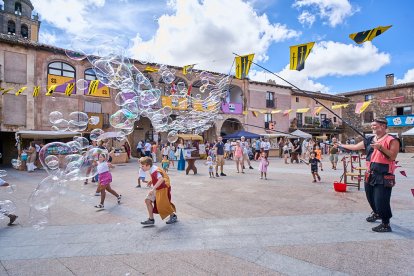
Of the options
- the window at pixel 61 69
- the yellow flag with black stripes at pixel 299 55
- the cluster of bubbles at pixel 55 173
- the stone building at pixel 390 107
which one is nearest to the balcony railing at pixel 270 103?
the stone building at pixel 390 107

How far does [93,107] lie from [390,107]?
34783 mm

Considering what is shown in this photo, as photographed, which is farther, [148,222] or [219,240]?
[148,222]

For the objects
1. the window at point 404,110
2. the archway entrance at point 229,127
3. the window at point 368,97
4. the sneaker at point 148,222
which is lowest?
the sneaker at point 148,222

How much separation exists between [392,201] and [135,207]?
5.68 m

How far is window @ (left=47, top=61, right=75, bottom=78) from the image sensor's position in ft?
64.7

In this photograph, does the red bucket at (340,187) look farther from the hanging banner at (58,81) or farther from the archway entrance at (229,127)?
the archway entrance at (229,127)

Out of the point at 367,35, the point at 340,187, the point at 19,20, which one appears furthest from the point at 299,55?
the point at 19,20

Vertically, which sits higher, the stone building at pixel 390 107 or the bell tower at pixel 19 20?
the bell tower at pixel 19 20

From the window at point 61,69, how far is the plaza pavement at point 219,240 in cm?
1633

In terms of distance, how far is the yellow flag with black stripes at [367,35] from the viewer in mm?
5949

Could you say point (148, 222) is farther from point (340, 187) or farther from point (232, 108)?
point (232, 108)

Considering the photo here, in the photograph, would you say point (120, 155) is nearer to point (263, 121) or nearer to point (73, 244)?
point (73, 244)

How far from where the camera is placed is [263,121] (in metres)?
29.3

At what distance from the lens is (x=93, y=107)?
21109 mm
